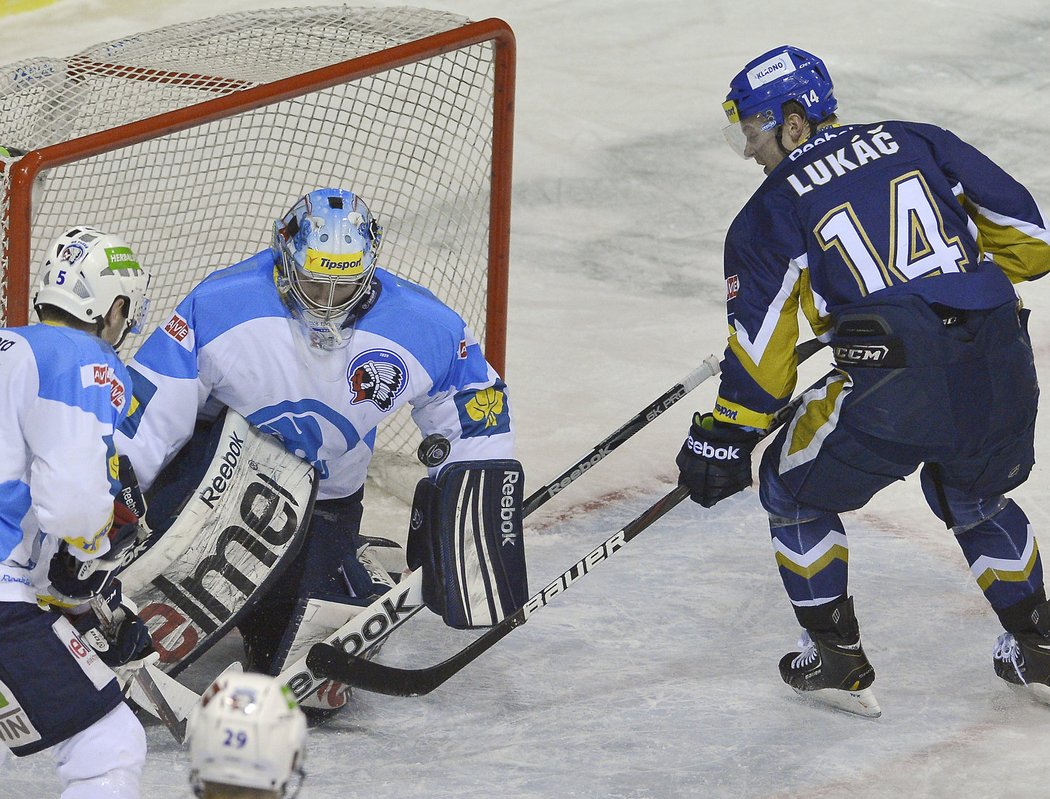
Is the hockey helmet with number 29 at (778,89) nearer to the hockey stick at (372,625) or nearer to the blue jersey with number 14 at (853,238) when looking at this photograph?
the blue jersey with number 14 at (853,238)

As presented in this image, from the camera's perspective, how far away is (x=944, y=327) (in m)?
2.93

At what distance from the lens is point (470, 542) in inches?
126

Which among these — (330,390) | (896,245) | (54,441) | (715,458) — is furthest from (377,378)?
(896,245)

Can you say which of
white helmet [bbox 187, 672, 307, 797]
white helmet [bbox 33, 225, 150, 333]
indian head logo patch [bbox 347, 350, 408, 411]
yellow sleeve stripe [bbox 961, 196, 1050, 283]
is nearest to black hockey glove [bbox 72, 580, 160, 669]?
white helmet [bbox 33, 225, 150, 333]

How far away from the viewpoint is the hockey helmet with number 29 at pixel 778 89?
3102mm

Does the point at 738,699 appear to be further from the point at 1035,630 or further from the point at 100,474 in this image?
the point at 100,474

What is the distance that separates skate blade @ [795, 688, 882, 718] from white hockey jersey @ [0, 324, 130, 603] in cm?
157

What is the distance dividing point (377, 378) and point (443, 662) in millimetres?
582

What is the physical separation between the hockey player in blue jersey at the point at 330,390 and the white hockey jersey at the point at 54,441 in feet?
2.08

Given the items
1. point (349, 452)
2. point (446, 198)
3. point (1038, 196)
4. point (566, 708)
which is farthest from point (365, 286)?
point (1038, 196)

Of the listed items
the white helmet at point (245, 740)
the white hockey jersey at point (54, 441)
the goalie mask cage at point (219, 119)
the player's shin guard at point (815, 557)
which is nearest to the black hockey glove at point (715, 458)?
the player's shin guard at point (815, 557)

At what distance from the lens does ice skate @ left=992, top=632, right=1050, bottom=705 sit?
320 centimetres

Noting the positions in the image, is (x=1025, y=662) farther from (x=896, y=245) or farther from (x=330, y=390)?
(x=330, y=390)

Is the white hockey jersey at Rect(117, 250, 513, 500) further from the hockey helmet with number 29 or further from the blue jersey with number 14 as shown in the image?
the hockey helmet with number 29
